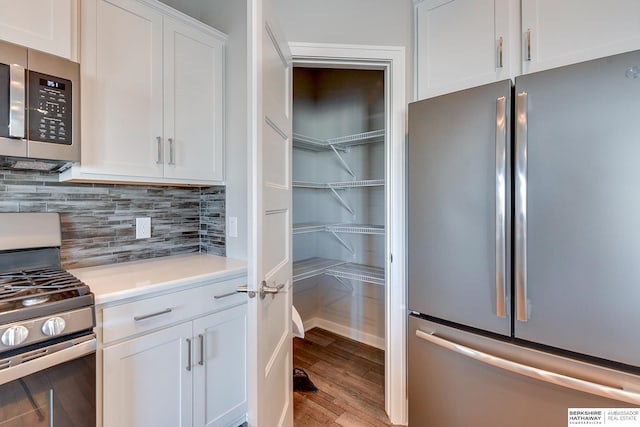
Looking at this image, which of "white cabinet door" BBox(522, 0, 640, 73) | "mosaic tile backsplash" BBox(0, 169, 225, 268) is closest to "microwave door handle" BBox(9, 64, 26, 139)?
"mosaic tile backsplash" BBox(0, 169, 225, 268)

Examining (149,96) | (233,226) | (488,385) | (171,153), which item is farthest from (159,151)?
(488,385)

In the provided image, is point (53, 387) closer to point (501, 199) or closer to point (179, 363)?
point (179, 363)

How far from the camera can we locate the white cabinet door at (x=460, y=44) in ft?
4.44

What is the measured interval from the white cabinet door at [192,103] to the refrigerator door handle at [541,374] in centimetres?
156

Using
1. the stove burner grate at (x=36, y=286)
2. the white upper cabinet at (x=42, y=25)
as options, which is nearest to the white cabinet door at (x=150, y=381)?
the stove burner grate at (x=36, y=286)

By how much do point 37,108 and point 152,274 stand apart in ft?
2.63

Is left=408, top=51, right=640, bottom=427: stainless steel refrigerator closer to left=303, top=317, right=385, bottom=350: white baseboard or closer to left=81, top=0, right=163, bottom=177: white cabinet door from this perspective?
left=303, top=317, right=385, bottom=350: white baseboard

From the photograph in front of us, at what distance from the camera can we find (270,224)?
4.00 ft

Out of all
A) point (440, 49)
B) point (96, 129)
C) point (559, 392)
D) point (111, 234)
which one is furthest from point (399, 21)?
point (111, 234)

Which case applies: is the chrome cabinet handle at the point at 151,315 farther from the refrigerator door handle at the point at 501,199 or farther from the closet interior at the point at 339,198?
the refrigerator door handle at the point at 501,199

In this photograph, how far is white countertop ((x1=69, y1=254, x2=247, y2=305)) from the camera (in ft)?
3.72

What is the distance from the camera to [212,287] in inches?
55.3

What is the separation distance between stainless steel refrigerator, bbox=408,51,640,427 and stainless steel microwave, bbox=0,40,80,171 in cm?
151

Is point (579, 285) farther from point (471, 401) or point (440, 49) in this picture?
point (440, 49)
